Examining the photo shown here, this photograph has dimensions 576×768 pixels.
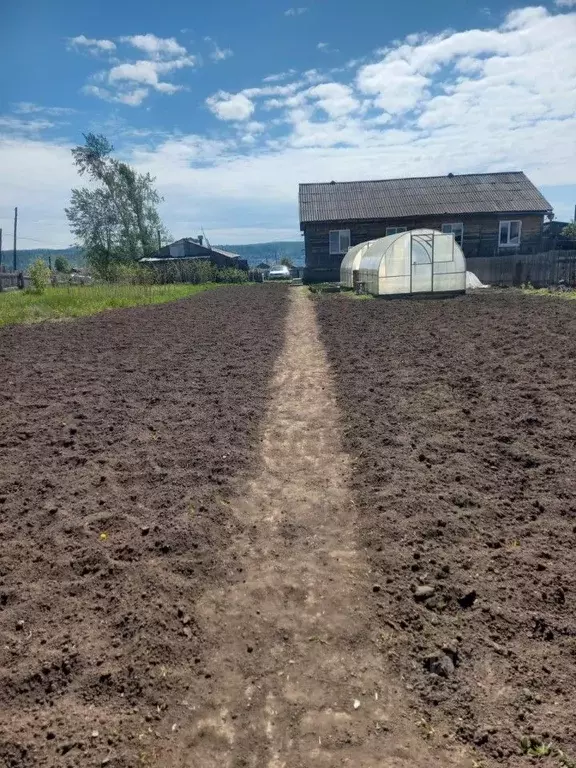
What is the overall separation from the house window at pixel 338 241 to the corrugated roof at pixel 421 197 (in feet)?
3.23

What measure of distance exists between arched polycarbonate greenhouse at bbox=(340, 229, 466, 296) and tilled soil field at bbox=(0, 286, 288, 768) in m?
13.3

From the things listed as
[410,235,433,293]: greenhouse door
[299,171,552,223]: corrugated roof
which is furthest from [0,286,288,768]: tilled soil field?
[299,171,552,223]: corrugated roof

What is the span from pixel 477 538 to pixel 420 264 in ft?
59.2

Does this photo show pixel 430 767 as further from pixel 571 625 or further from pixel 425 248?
pixel 425 248

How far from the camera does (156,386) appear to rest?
7.40 meters

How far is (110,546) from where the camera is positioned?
3.42 meters

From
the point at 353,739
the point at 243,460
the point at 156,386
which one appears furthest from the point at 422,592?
the point at 156,386

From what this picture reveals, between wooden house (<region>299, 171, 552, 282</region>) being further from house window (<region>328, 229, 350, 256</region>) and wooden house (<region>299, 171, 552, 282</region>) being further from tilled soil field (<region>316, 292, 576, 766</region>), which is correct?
tilled soil field (<region>316, 292, 576, 766</region>)

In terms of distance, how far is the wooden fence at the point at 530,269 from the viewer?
71.1 feet

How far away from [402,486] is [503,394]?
2829 millimetres

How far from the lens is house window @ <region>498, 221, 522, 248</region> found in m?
31.9

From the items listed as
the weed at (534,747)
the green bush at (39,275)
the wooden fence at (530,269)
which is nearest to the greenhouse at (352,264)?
the wooden fence at (530,269)

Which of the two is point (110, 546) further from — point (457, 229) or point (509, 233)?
point (509, 233)

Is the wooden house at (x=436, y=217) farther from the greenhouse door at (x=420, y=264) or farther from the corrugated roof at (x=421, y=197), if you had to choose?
the greenhouse door at (x=420, y=264)
